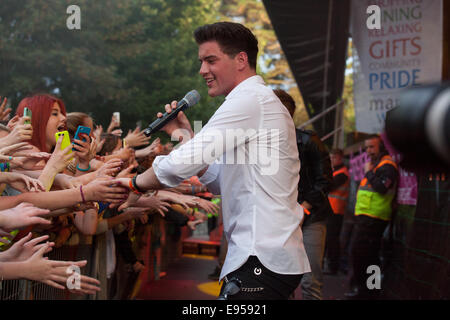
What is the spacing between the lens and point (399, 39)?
5.51 m

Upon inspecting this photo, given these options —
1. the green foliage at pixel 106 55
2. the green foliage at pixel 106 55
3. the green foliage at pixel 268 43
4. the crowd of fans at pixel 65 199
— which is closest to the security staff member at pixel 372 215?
the crowd of fans at pixel 65 199

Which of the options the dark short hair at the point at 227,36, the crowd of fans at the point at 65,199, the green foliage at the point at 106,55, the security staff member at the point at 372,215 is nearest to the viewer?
the crowd of fans at the point at 65,199

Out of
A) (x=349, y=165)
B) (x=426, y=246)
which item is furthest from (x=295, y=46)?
(x=426, y=246)

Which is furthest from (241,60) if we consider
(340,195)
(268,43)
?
(268,43)

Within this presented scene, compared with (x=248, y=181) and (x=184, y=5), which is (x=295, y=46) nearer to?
(x=248, y=181)

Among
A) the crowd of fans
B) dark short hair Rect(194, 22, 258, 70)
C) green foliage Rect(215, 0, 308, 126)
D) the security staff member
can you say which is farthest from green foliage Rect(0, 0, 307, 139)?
dark short hair Rect(194, 22, 258, 70)

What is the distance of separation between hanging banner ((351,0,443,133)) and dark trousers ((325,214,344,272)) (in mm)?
2734

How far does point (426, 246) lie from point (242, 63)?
3212 millimetres

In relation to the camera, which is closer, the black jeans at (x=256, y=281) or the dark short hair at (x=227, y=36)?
the black jeans at (x=256, y=281)

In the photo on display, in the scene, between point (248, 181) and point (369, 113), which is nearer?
point (248, 181)

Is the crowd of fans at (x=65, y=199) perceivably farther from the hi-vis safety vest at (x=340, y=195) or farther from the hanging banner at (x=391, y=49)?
the hi-vis safety vest at (x=340, y=195)

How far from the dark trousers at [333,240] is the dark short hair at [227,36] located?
6.48 m

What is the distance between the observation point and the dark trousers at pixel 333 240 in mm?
8789

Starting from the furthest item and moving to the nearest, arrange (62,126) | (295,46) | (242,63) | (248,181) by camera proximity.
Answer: (295,46), (62,126), (242,63), (248,181)
